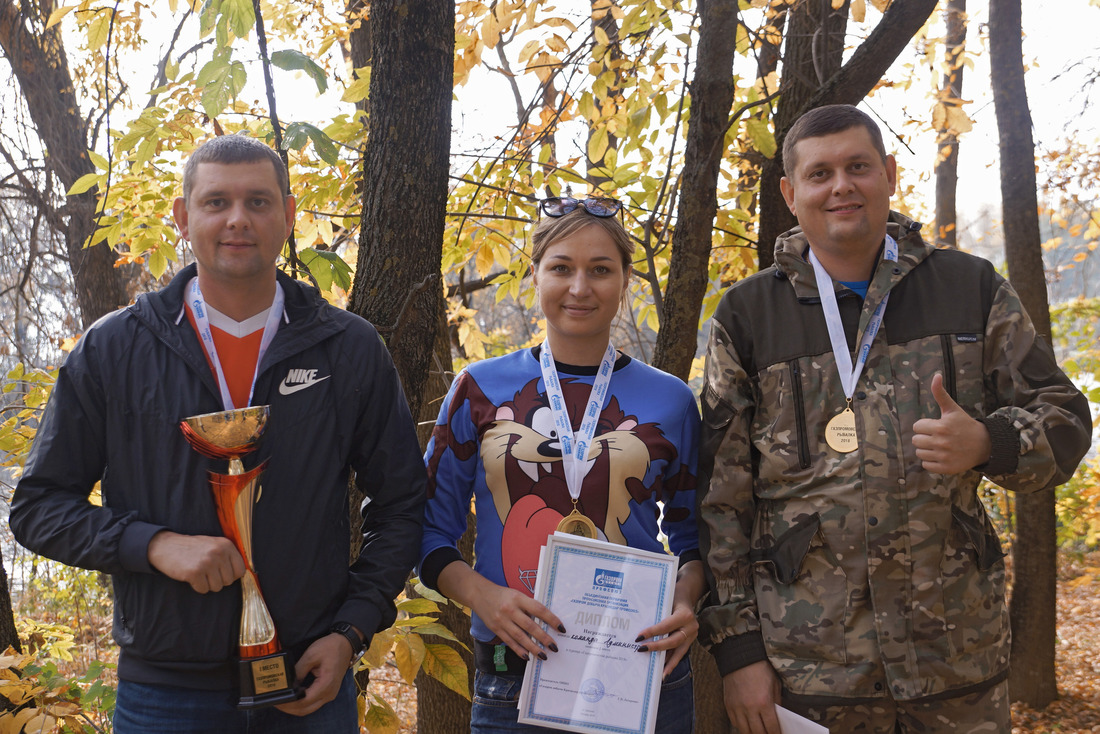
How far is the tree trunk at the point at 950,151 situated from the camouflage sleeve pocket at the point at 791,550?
260 inches

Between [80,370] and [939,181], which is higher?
[939,181]

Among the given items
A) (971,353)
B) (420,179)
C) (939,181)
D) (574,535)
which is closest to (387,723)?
(574,535)

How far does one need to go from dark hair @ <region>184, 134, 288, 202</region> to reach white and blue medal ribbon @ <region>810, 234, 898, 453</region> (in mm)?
1594

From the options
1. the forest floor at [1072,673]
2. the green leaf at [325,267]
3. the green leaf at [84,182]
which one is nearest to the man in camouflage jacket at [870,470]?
the green leaf at [325,267]

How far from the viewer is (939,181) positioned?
1088 cm

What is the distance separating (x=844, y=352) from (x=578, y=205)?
87 centimetres

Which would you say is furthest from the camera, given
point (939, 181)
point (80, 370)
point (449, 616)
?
point (939, 181)

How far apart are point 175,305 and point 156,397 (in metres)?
0.26

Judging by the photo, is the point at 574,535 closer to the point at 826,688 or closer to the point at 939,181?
the point at 826,688

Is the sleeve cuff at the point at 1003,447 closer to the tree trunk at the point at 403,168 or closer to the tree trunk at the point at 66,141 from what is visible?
the tree trunk at the point at 403,168

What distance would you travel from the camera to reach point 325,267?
10.9ft

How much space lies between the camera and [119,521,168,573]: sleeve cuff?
1.95 meters

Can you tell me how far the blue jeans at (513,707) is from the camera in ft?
7.44

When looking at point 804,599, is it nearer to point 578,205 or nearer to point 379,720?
Answer: point 578,205
